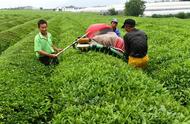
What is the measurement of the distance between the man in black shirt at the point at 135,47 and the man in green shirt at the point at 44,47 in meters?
2.67

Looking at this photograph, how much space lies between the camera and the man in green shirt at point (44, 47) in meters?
15.0

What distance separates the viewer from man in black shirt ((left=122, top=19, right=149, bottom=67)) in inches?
549

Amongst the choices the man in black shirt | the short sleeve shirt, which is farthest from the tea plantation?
the short sleeve shirt

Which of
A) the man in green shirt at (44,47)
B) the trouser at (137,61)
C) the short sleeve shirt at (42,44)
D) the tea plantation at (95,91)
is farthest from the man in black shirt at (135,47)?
the short sleeve shirt at (42,44)

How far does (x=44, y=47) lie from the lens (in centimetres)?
1550

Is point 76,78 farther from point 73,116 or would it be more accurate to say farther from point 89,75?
point 73,116

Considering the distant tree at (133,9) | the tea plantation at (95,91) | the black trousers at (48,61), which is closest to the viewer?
the tea plantation at (95,91)

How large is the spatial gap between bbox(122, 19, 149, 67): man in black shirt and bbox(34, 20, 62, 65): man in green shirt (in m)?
2.67

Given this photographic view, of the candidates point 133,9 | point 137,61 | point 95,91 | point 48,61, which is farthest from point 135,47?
point 133,9

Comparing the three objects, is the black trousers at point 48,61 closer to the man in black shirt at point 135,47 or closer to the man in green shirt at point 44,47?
the man in green shirt at point 44,47

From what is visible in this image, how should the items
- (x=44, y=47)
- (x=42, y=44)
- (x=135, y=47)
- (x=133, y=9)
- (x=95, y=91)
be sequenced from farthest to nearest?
(x=133, y=9), (x=44, y=47), (x=42, y=44), (x=135, y=47), (x=95, y=91)

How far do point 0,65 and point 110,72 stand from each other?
483 cm

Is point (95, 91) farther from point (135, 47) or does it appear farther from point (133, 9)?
point (133, 9)

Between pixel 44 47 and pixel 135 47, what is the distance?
11.6ft
